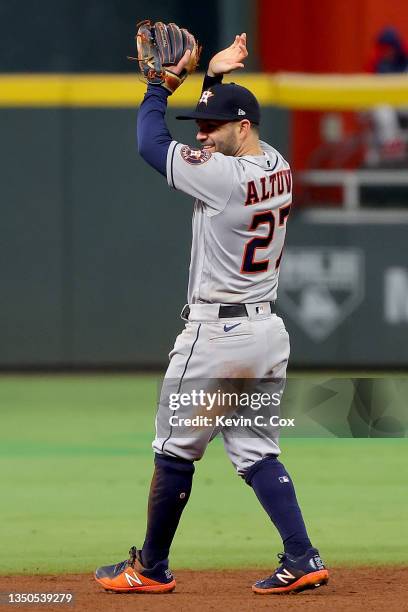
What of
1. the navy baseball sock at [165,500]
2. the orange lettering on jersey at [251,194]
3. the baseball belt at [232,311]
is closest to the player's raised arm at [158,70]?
the orange lettering on jersey at [251,194]

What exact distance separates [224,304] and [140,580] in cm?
109

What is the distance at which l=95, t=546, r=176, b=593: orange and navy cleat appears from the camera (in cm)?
525

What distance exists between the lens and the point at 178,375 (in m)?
5.14

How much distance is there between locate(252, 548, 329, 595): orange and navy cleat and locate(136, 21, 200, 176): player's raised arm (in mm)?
1519

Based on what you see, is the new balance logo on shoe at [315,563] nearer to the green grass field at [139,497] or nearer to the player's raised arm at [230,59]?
the green grass field at [139,497]

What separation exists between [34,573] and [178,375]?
1101 mm

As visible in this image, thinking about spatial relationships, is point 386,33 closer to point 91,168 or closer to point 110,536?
point 91,168

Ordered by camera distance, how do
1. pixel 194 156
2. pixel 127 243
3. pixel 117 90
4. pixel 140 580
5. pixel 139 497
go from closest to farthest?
pixel 194 156
pixel 140 580
pixel 139 497
pixel 117 90
pixel 127 243

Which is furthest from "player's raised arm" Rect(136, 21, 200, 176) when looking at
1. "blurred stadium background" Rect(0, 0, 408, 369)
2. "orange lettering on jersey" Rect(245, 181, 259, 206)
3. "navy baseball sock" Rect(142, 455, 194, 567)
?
"blurred stadium background" Rect(0, 0, 408, 369)

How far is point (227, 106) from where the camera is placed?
16.8ft

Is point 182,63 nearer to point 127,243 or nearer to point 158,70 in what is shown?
point 158,70

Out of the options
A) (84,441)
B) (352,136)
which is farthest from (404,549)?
(352,136)

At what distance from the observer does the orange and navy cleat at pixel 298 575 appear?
513 cm

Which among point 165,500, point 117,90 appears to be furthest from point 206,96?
point 117,90
